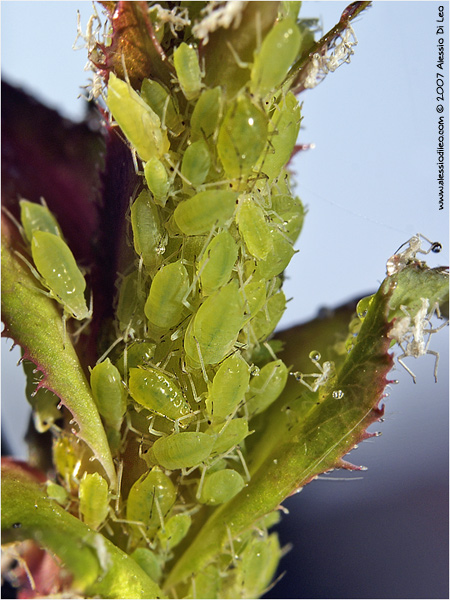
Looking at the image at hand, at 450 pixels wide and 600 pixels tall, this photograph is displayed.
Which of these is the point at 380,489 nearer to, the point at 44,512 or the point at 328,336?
the point at 328,336

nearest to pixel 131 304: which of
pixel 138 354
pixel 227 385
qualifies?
pixel 138 354

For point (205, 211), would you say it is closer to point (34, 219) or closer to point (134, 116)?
point (134, 116)

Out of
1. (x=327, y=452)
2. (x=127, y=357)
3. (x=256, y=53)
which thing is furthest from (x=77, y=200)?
(x=327, y=452)

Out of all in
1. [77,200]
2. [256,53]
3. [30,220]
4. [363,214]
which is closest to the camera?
[256,53]

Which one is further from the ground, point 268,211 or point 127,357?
point 268,211

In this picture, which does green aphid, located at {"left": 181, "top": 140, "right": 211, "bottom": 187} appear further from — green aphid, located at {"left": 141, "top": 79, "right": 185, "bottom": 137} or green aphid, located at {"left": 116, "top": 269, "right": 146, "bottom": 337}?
green aphid, located at {"left": 116, "top": 269, "right": 146, "bottom": 337}

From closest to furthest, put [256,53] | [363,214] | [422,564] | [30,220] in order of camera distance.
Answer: [256,53] < [30,220] < [363,214] < [422,564]

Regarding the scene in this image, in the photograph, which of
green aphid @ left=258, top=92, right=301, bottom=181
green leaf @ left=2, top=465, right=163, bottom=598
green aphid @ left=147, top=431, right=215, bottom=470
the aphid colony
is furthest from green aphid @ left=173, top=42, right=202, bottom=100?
green leaf @ left=2, top=465, right=163, bottom=598

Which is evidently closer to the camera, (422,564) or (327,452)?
(327,452)
